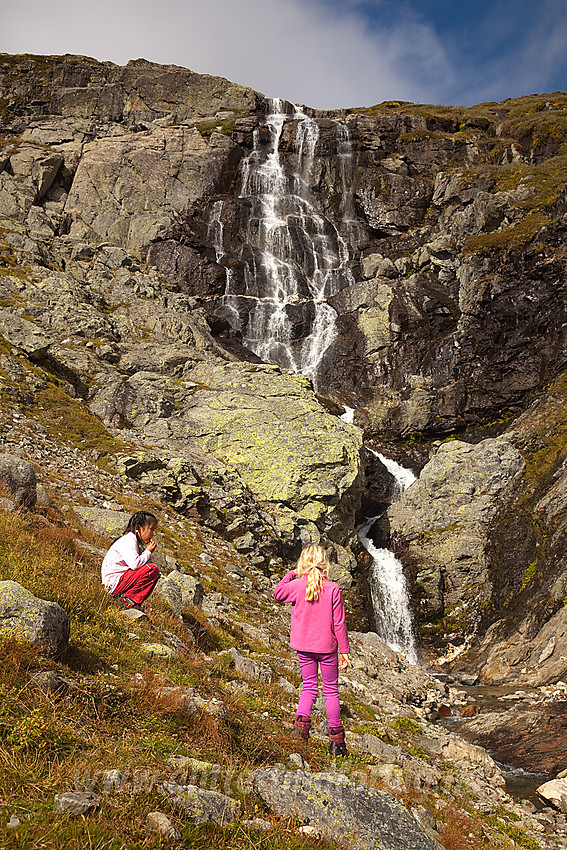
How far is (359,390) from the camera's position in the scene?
46.6 metres

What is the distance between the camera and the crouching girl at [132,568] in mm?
8320

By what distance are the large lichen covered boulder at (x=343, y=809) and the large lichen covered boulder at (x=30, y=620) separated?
Answer: 8.24ft

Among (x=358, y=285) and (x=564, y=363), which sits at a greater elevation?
(x=358, y=285)

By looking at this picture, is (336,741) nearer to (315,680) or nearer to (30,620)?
(315,680)

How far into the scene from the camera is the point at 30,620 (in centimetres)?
505

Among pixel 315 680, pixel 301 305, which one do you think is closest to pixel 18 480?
pixel 315 680

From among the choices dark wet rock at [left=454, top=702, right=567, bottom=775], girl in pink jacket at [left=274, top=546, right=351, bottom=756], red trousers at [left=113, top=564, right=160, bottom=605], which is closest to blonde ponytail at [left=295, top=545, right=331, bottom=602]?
girl in pink jacket at [left=274, top=546, right=351, bottom=756]

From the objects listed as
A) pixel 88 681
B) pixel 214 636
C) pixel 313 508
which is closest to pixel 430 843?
pixel 88 681

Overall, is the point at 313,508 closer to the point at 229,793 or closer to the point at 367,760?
the point at 367,760

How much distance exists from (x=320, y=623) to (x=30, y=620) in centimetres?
379

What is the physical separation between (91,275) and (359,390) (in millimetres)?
27669

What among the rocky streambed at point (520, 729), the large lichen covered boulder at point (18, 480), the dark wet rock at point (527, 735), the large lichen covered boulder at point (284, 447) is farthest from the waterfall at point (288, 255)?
the large lichen covered boulder at point (18, 480)

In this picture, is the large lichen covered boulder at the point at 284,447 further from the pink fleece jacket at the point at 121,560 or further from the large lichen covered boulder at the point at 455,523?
the pink fleece jacket at the point at 121,560

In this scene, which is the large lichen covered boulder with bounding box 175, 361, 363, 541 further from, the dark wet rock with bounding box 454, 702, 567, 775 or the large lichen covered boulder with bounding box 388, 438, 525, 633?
the dark wet rock with bounding box 454, 702, 567, 775
